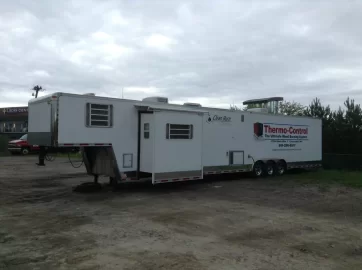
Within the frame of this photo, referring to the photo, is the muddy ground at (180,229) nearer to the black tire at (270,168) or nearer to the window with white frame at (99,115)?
the window with white frame at (99,115)

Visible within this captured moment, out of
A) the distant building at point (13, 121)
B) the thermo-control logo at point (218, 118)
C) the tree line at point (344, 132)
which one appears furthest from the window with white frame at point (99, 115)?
the distant building at point (13, 121)

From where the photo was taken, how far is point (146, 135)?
11891 millimetres

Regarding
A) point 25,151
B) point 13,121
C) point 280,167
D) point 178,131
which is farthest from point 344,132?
point 13,121

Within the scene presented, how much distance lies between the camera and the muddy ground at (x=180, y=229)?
549 centimetres

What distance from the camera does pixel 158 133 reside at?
11.5m

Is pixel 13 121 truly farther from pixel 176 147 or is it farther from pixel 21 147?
pixel 176 147

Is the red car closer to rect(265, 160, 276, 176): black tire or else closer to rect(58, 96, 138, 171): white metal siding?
rect(58, 96, 138, 171): white metal siding

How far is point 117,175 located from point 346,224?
268 inches

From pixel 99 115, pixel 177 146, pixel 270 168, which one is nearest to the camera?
pixel 99 115

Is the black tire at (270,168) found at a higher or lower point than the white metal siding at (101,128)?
lower

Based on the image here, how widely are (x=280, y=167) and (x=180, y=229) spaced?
439 inches

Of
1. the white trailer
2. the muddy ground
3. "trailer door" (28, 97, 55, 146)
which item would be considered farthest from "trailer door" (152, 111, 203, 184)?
"trailer door" (28, 97, 55, 146)

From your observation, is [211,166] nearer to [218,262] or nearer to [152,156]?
[152,156]

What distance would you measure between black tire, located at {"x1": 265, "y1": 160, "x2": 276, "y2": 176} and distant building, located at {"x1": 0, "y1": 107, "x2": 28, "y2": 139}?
33.4 meters
